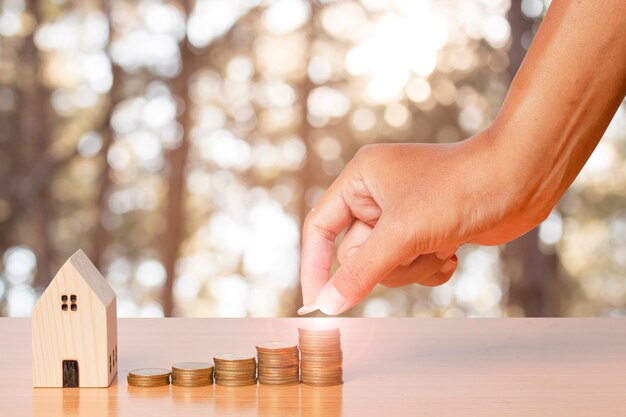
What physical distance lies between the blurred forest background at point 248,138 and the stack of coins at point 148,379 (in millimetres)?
5546

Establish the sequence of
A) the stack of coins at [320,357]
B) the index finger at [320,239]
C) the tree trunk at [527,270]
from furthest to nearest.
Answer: the tree trunk at [527,270]
the index finger at [320,239]
the stack of coins at [320,357]

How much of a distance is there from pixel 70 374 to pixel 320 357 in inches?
12.8

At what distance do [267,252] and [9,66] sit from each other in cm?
257

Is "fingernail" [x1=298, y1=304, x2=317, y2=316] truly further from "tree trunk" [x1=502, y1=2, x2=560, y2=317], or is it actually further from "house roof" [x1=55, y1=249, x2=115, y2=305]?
"tree trunk" [x1=502, y1=2, x2=560, y2=317]

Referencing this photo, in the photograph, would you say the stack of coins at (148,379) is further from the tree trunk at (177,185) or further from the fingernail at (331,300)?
the tree trunk at (177,185)

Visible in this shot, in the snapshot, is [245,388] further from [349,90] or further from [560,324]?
[349,90]

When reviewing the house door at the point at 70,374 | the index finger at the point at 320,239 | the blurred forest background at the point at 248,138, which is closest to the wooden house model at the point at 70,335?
the house door at the point at 70,374

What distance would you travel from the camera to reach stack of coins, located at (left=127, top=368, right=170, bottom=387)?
117cm


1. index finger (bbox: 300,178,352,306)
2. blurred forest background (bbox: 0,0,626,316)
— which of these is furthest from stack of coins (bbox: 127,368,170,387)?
blurred forest background (bbox: 0,0,626,316)

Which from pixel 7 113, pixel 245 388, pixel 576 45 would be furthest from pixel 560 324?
pixel 7 113

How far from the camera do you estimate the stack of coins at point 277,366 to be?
116cm

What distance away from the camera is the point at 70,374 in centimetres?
117

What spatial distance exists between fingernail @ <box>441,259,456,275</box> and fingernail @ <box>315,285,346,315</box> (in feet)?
1.04

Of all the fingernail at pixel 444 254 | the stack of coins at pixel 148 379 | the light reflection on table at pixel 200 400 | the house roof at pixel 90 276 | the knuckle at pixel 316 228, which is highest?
the knuckle at pixel 316 228
